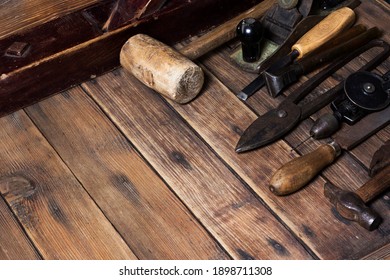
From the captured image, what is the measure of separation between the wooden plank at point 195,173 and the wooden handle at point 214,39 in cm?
23

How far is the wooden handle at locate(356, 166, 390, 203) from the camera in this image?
227cm

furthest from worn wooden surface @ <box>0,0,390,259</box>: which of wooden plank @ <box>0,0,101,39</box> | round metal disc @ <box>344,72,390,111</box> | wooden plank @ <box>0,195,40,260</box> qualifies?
wooden plank @ <box>0,0,101,39</box>

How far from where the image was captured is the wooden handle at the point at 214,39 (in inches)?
108

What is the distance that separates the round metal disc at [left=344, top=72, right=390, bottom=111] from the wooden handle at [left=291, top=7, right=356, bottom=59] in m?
0.24

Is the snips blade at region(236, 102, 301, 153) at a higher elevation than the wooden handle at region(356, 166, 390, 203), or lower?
lower

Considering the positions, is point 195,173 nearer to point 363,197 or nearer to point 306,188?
point 306,188

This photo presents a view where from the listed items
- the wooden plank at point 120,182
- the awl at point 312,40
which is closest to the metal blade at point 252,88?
the awl at point 312,40

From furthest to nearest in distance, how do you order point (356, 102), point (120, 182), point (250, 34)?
point (250, 34)
point (356, 102)
point (120, 182)

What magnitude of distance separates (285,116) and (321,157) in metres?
0.23

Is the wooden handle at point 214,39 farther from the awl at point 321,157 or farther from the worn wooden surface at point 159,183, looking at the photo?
the awl at point 321,157

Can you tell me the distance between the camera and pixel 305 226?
7.43 feet

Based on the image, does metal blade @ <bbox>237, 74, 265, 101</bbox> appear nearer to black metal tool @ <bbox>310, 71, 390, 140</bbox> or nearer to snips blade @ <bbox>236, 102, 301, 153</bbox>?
snips blade @ <bbox>236, 102, 301, 153</bbox>

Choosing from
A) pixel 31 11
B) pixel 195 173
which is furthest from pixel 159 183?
pixel 31 11

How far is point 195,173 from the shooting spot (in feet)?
7.96
